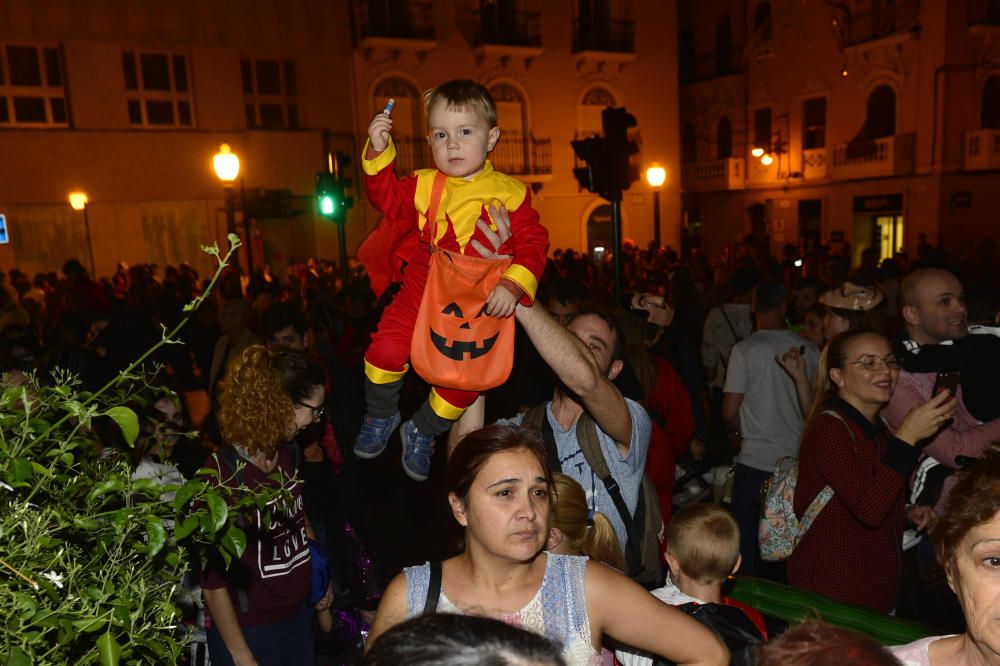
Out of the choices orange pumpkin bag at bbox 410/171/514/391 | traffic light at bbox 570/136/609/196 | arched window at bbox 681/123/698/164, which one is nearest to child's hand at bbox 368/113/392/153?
orange pumpkin bag at bbox 410/171/514/391

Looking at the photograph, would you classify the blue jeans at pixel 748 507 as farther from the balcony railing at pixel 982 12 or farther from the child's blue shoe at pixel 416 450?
the balcony railing at pixel 982 12

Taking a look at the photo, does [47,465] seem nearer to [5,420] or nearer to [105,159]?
[5,420]

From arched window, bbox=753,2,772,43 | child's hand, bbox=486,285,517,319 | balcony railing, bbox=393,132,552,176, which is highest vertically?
arched window, bbox=753,2,772,43

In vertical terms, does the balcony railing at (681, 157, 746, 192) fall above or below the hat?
above

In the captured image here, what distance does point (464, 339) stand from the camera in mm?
2463

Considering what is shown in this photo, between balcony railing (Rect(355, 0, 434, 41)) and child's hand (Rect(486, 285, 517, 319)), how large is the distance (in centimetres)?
1961

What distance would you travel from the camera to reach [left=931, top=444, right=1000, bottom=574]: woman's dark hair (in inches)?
72.2

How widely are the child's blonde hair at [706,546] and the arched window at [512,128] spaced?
2042 centimetres

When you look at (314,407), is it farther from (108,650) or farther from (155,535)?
(108,650)

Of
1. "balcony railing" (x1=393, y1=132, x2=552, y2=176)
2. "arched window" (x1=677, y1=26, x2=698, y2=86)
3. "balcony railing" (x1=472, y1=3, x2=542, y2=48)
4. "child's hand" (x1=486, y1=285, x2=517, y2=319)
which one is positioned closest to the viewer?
"child's hand" (x1=486, y1=285, x2=517, y2=319)

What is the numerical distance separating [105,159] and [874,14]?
23.0 metres

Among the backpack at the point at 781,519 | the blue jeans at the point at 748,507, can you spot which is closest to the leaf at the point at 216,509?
the backpack at the point at 781,519

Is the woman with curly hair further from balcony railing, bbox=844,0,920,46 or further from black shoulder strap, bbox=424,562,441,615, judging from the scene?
balcony railing, bbox=844,0,920,46

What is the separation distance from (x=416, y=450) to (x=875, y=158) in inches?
933
